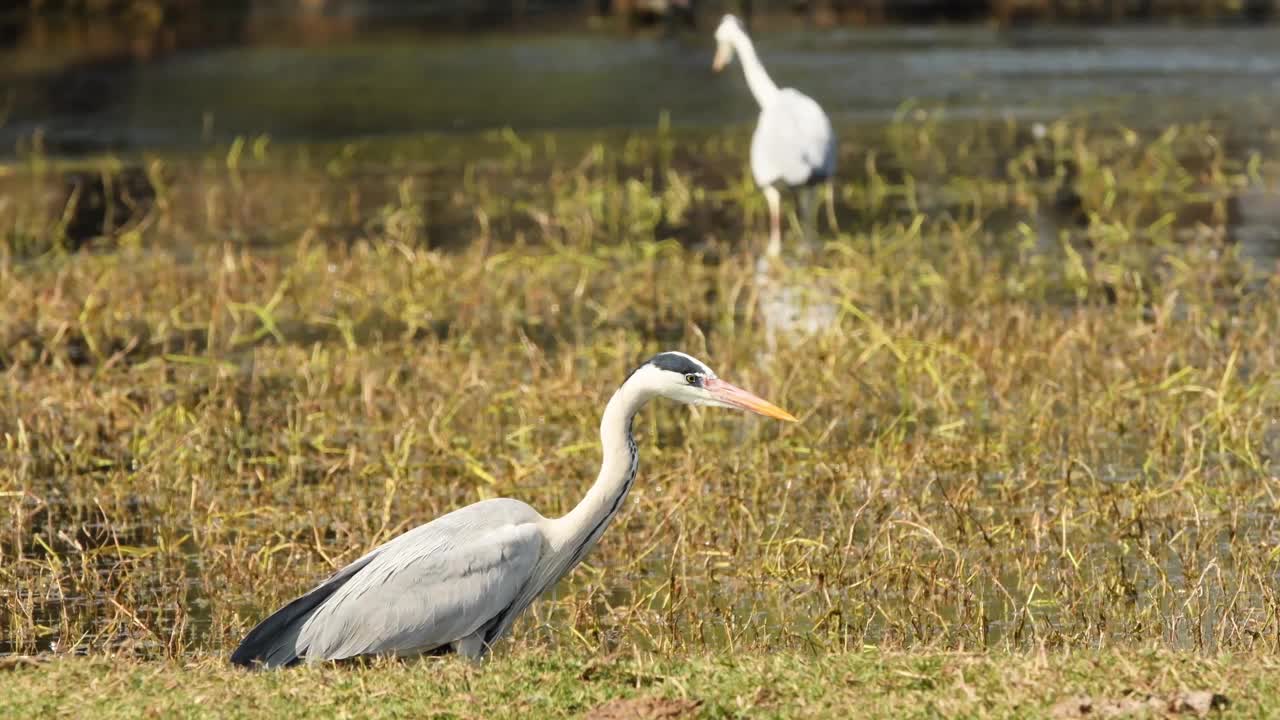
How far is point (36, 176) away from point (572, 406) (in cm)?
1007

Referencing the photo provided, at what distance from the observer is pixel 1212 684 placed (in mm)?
5051

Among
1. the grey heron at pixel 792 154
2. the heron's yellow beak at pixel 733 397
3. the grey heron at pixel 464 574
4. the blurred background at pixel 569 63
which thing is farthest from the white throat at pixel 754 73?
the grey heron at pixel 464 574

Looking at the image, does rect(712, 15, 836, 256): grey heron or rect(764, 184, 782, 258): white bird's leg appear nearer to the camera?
rect(764, 184, 782, 258): white bird's leg

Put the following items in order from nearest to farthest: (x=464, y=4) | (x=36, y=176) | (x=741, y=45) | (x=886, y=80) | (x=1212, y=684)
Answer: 1. (x=1212, y=684)
2. (x=741, y=45)
3. (x=36, y=176)
4. (x=886, y=80)
5. (x=464, y=4)

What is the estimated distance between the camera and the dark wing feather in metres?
5.87

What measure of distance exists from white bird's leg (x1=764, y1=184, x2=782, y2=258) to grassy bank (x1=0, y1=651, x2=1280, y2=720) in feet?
25.8

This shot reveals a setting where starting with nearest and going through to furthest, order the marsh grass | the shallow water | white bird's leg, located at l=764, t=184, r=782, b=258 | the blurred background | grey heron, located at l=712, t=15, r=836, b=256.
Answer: the marsh grass
white bird's leg, located at l=764, t=184, r=782, b=258
grey heron, located at l=712, t=15, r=836, b=256
the shallow water
the blurred background

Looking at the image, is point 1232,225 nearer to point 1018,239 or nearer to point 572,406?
point 1018,239

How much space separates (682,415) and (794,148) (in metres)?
5.02

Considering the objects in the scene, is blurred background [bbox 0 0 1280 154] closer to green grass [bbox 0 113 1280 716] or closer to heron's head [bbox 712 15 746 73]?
heron's head [bbox 712 15 746 73]

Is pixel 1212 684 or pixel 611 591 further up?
pixel 1212 684

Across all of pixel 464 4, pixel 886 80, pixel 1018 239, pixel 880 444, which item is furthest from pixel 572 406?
pixel 464 4

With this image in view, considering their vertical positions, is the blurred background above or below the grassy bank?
below

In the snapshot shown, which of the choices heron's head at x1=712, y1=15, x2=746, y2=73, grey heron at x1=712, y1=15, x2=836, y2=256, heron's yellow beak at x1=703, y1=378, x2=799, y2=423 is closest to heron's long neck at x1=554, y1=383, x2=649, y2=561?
heron's yellow beak at x1=703, y1=378, x2=799, y2=423
